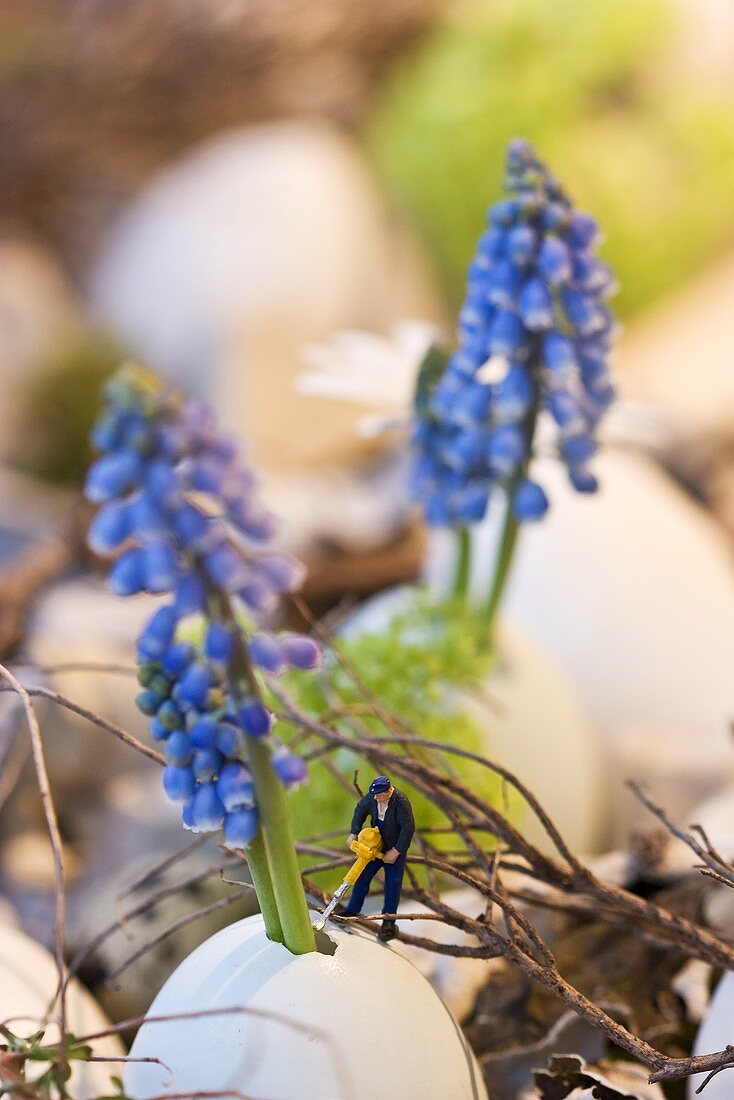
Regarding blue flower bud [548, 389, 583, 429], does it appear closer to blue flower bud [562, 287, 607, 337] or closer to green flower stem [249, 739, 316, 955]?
blue flower bud [562, 287, 607, 337]

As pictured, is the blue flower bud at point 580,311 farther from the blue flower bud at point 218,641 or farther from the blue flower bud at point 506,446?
the blue flower bud at point 218,641

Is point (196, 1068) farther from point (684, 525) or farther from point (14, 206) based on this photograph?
point (14, 206)

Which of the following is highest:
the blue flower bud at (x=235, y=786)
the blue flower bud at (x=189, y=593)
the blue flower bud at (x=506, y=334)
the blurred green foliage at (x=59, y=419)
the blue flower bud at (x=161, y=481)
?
the blurred green foliage at (x=59, y=419)

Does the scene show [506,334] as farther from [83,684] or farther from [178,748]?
[83,684]

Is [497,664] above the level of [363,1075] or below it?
above

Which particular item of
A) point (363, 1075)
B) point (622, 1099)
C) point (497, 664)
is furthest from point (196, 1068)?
point (497, 664)

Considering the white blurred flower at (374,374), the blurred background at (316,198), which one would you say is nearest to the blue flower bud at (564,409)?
the white blurred flower at (374,374)
